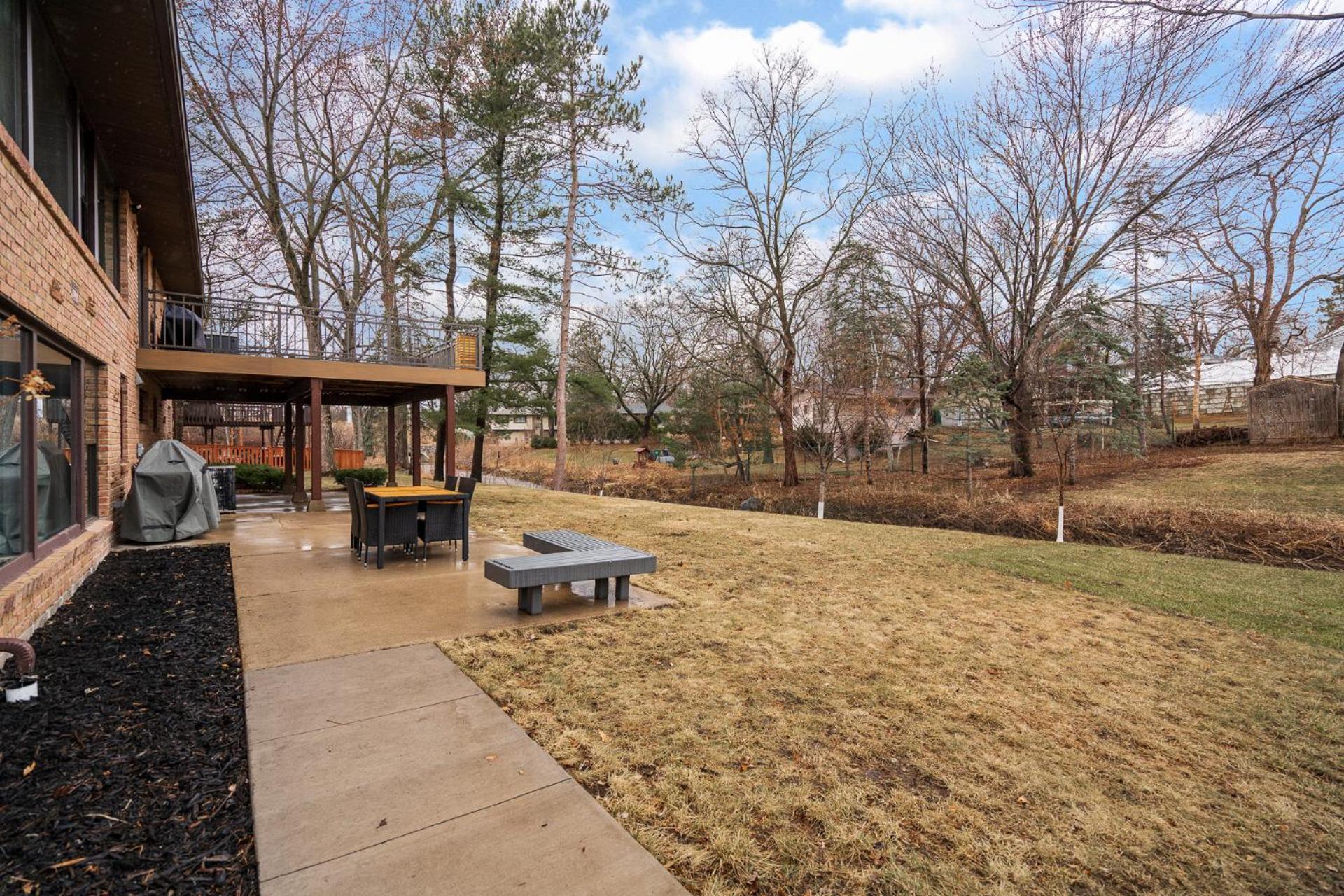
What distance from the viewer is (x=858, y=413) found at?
17.3 metres

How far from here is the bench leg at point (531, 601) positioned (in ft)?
16.1

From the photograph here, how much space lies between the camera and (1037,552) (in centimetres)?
850

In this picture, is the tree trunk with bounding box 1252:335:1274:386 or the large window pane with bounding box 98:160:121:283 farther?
the tree trunk with bounding box 1252:335:1274:386

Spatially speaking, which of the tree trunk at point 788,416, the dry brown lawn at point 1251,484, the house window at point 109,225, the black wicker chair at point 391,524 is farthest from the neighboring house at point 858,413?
the house window at point 109,225

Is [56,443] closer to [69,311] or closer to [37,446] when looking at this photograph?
[37,446]

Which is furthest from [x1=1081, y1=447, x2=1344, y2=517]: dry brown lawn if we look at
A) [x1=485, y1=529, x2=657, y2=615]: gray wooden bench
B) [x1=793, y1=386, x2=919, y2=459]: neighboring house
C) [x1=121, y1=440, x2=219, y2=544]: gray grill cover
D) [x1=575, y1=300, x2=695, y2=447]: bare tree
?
[x1=575, y1=300, x2=695, y2=447]: bare tree

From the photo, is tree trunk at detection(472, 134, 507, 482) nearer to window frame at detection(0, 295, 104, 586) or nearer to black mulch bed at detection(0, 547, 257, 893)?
window frame at detection(0, 295, 104, 586)

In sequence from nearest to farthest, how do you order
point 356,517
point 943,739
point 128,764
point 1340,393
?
point 128,764
point 943,739
point 356,517
point 1340,393

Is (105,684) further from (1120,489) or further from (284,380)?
(1120,489)

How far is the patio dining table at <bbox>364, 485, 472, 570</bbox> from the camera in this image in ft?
21.1

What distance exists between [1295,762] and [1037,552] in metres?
5.95

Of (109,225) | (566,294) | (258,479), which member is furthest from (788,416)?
(109,225)

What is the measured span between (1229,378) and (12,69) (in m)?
40.5

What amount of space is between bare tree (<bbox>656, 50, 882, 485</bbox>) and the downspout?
58.2ft
